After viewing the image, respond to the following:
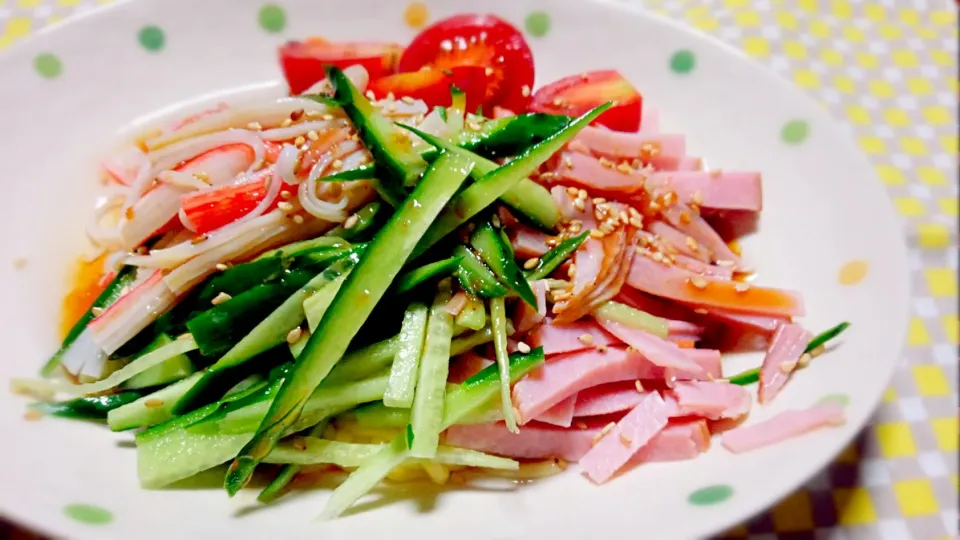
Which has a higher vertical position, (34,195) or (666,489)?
(34,195)

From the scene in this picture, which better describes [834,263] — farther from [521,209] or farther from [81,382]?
[81,382]

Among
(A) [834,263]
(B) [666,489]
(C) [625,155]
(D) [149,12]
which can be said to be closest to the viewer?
(B) [666,489]

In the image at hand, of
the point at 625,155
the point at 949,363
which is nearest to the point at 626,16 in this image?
the point at 625,155

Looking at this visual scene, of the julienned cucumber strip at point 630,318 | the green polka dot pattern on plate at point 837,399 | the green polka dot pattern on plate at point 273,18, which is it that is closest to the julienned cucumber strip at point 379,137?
the julienned cucumber strip at point 630,318

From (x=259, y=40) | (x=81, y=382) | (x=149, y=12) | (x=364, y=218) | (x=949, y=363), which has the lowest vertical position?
(x=949, y=363)

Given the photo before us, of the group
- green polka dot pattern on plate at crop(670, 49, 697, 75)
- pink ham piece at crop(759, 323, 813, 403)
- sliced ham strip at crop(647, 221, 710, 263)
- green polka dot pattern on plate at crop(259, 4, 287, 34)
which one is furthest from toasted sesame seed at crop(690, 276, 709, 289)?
A: green polka dot pattern on plate at crop(259, 4, 287, 34)

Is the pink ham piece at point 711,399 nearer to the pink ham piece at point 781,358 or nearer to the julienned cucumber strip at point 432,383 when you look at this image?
the pink ham piece at point 781,358
